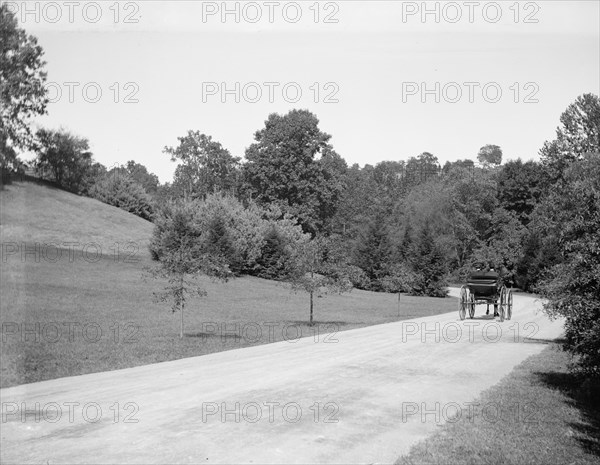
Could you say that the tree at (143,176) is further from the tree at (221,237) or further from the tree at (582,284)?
the tree at (582,284)

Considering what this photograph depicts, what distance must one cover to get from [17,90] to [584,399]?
112 ft

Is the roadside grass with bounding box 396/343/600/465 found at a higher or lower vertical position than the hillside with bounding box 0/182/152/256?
lower

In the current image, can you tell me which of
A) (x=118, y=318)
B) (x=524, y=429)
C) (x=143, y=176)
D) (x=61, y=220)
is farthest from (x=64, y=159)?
(x=143, y=176)

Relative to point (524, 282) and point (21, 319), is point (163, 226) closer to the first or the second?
point (21, 319)

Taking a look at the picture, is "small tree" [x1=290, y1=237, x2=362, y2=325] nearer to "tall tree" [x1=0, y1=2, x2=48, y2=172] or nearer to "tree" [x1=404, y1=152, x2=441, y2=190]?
"tall tree" [x1=0, y1=2, x2=48, y2=172]

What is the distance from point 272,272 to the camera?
53.1 meters

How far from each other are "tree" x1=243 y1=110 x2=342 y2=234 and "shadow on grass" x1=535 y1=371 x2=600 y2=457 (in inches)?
2200

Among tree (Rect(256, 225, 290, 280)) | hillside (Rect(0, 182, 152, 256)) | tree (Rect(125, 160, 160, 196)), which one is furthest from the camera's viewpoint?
tree (Rect(125, 160, 160, 196))

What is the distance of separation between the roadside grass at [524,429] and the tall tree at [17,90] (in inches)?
1125

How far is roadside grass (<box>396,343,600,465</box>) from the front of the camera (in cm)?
755

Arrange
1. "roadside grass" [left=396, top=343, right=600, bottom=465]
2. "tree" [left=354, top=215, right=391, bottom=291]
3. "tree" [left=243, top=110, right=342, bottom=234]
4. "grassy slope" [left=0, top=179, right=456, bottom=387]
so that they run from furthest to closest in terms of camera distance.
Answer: "tree" [left=243, top=110, right=342, bottom=234], "tree" [left=354, top=215, right=391, bottom=291], "grassy slope" [left=0, top=179, right=456, bottom=387], "roadside grass" [left=396, top=343, right=600, bottom=465]

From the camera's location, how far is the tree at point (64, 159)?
47.7 metres

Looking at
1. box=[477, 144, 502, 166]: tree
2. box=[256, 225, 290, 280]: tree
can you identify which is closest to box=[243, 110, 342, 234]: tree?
box=[256, 225, 290, 280]: tree

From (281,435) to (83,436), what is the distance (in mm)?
2575
